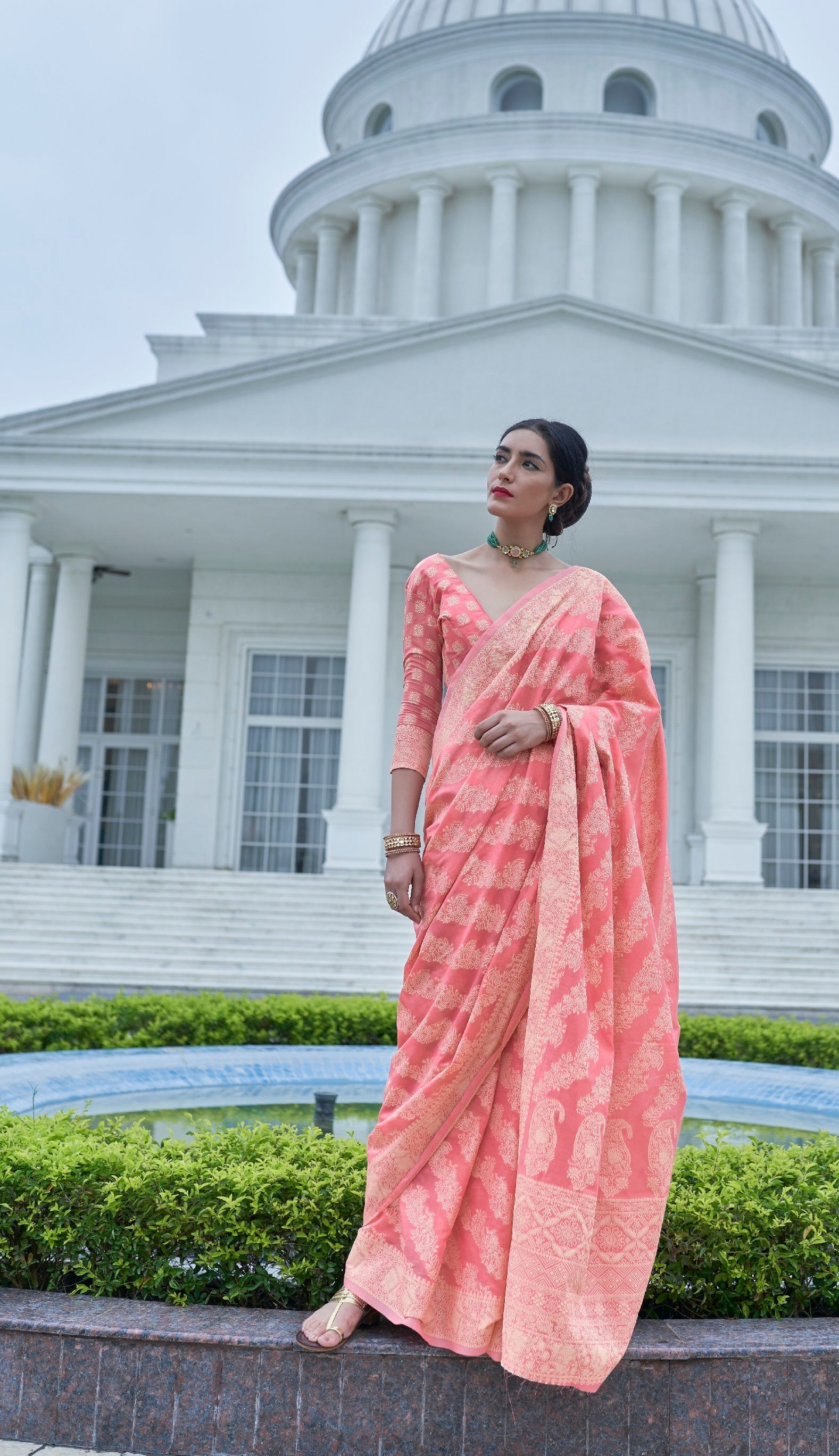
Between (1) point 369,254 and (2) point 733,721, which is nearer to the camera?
(2) point 733,721

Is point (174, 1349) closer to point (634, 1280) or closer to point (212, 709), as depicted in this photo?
point (634, 1280)

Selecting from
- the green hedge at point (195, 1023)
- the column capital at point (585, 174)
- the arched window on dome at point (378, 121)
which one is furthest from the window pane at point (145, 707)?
the arched window on dome at point (378, 121)

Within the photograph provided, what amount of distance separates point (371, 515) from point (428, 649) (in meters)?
12.6

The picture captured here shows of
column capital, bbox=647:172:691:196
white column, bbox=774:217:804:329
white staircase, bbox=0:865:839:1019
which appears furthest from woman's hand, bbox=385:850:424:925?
white column, bbox=774:217:804:329

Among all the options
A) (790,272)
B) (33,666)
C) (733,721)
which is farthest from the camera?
(790,272)

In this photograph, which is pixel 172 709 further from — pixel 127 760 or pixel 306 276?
pixel 306 276

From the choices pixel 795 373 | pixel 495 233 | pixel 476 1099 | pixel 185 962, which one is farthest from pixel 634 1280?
pixel 495 233

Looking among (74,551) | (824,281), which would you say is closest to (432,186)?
(824,281)

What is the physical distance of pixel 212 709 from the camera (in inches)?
711

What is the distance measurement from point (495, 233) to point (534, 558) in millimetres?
22280

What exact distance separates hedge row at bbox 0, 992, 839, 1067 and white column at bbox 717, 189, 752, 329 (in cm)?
1907

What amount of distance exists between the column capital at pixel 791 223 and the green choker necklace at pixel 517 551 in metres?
25.0

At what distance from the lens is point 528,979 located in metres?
2.65

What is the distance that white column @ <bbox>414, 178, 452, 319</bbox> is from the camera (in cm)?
2370
